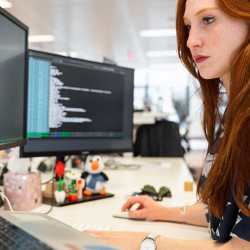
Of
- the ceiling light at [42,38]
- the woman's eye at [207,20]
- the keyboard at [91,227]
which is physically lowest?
the keyboard at [91,227]

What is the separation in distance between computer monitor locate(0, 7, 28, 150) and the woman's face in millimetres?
482

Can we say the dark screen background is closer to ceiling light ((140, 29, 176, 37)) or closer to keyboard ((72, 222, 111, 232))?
keyboard ((72, 222, 111, 232))

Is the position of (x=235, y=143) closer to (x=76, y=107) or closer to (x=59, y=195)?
(x=59, y=195)

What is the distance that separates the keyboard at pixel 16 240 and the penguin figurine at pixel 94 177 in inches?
28.3

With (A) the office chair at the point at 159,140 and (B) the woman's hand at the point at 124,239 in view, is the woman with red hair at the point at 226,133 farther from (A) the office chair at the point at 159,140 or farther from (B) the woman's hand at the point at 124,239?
(A) the office chair at the point at 159,140

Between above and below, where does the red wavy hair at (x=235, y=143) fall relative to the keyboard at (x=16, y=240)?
above

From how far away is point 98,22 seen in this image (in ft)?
20.4

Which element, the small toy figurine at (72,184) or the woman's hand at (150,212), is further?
the small toy figurine at (72,184)

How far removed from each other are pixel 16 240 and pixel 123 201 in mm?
752

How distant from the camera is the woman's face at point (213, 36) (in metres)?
0.75

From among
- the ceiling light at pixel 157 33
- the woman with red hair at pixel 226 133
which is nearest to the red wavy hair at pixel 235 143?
the woman with red hair at pixel 226 133

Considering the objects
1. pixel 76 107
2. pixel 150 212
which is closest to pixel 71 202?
pixel 150 212

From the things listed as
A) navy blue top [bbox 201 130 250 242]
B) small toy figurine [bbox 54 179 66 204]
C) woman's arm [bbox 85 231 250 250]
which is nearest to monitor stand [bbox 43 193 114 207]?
small toy figurine [bbox 54 179 66 204]

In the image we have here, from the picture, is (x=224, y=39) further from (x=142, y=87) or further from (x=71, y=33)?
(x=142, y=87)
